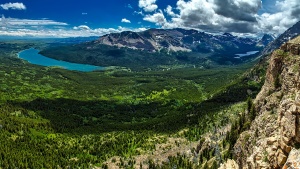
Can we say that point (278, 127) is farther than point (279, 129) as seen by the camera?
Yes

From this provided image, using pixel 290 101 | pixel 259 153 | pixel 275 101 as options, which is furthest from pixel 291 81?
pixel 259 153

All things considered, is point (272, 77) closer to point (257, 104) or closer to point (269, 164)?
point (257, 104)

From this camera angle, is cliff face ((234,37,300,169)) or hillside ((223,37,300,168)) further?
hillside ((223,37,300,168))

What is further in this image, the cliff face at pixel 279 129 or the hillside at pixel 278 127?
the hillside at pixel 278 127

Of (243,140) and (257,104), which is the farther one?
(257,104)
